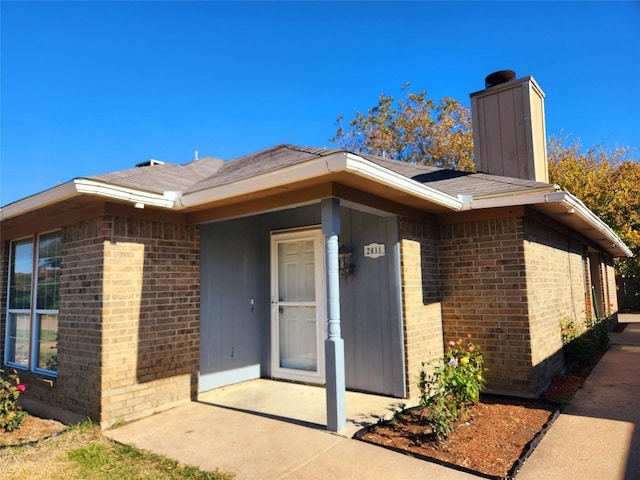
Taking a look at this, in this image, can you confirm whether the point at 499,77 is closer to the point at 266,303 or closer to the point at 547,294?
the point at 547,294

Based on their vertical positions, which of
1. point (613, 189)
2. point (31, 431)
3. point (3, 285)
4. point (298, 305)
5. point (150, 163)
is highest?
point (613, 189)

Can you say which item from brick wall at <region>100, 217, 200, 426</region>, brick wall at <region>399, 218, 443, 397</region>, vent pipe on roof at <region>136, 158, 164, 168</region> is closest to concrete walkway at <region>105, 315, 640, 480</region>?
brick wall at <region>100, 217, 200, 426</region>

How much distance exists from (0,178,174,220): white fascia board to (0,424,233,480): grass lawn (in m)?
2.42

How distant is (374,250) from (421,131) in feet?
51.5

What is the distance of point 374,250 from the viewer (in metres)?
5.48

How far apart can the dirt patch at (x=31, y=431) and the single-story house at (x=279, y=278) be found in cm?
17

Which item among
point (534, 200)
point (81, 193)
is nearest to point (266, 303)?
point (81, 193)

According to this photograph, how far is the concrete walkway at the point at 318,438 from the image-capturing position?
3.26 metres

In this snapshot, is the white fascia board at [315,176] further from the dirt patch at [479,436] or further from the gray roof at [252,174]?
the dirt patch at [479,436]

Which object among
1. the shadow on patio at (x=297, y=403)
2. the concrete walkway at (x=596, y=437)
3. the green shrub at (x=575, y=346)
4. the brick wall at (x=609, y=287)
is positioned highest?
the brick wall at (x=609, y=287)

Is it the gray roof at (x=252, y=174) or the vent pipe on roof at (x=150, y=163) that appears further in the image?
the vent pipe on roof at (x=150, y=163)

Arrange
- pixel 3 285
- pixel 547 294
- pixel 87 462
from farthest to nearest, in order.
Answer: pixel 3 285, pixel 547 294, pixel 87 462

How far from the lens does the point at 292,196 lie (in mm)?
4406

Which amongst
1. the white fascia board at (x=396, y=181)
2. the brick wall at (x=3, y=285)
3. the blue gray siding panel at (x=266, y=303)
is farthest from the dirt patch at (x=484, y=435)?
the brick wall at (x=3, y=285)
